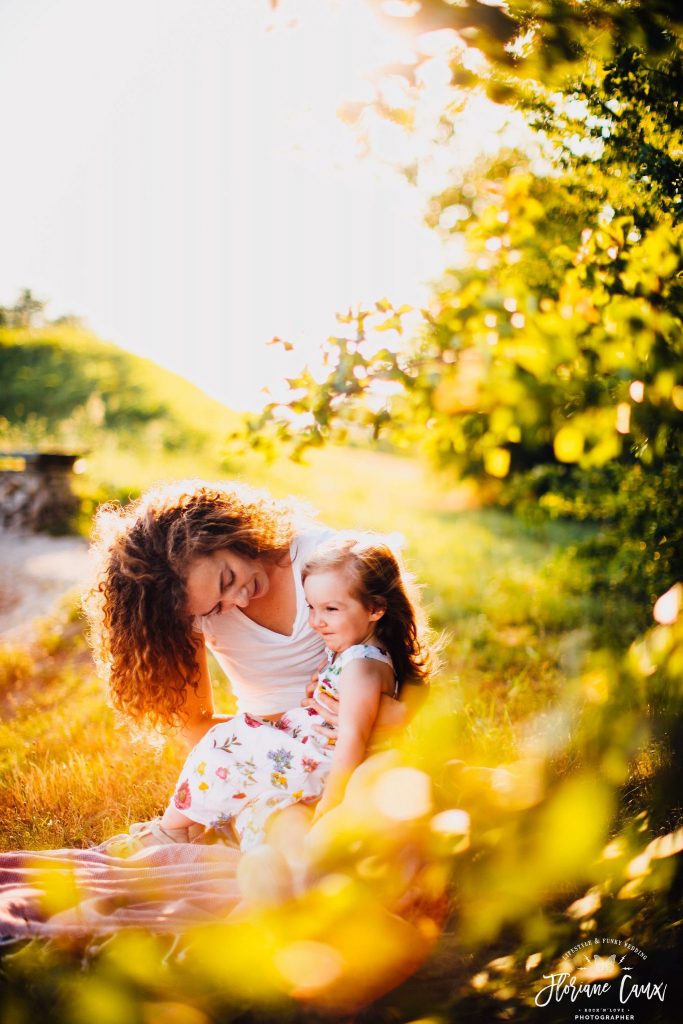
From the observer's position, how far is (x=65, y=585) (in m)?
6.30

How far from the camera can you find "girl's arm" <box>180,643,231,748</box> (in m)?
2.89

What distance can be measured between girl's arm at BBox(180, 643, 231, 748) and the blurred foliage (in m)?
0.98

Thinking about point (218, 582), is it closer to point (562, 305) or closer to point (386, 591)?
point (386, 591)

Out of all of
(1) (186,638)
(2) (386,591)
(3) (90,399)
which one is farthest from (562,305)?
(3) (90,399)

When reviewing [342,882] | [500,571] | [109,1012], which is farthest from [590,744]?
[500,571]

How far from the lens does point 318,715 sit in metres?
2.60

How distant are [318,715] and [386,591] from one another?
52 centimetres

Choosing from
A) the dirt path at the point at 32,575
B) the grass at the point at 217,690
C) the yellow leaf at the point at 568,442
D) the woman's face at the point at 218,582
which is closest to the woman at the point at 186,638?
the woman's face at the point at 218,582

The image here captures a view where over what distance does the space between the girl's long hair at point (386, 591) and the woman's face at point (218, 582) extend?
25 cm

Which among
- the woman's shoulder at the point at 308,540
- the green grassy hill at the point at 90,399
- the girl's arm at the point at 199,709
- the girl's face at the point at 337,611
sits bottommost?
the girl's arm at the point at 199,709

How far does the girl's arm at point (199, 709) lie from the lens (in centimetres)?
289

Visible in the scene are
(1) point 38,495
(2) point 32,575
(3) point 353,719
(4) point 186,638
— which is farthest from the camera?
(1) point 38,495

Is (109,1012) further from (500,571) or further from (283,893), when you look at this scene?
(500,571)

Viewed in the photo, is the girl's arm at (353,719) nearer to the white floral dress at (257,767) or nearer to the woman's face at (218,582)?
the white floral dress at (257,767)
